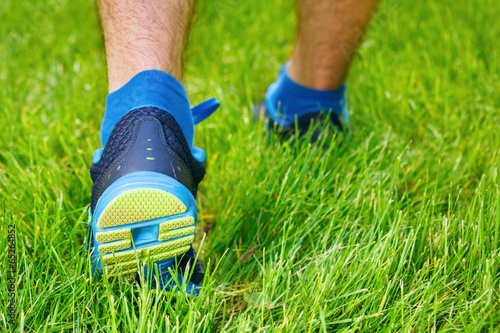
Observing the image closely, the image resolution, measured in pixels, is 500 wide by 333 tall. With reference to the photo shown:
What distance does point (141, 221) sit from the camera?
2.78 feet

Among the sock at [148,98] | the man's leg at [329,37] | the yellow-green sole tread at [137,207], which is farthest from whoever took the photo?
the man's leg at [329,37]

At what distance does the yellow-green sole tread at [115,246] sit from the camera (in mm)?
857

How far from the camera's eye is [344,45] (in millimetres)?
1604

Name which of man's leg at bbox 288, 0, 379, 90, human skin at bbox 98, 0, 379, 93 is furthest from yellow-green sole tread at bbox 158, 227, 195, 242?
man's leg at bbox 288, 0, 379, 90

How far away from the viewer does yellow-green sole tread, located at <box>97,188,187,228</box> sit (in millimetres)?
819

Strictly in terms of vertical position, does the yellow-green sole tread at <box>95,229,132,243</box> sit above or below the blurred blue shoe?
above

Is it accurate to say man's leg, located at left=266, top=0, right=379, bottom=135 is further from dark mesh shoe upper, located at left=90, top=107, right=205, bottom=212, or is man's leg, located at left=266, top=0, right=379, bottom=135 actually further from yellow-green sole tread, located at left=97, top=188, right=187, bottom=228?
yellow-green sole tread, located at left=97, top=188, right=187, bottom=228

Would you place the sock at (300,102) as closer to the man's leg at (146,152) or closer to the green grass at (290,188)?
the green grass at (290,188)

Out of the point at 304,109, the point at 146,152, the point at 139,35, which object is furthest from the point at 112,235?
the point at 304,109

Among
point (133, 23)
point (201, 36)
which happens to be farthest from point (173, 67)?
point (201, 36)

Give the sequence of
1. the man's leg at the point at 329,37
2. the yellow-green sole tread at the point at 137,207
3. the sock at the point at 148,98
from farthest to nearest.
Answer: the man's leg at the point at 329,37 < the sock at the point at 148,98 < the yellow-green sole tread at the point at 137,207

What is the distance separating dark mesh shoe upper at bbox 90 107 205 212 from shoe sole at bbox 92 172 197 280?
32 mm

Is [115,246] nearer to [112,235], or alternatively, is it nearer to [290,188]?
[112,235]

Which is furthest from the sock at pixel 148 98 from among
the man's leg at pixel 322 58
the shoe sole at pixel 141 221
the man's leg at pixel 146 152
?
the man's leg at pixel 322 58
